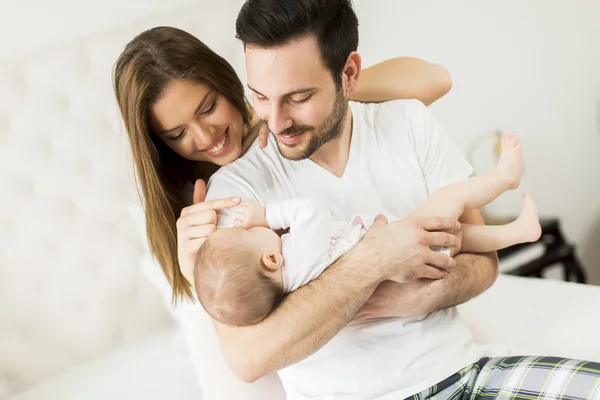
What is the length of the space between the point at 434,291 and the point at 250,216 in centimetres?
39

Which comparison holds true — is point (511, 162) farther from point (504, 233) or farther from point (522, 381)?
point (522, 381)

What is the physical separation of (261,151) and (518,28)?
0.78 metres

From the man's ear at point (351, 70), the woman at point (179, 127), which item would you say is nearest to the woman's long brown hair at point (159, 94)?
the woman at point (179, 127)

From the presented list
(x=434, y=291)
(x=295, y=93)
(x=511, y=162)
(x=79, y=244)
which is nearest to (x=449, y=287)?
(x=434, y=291)

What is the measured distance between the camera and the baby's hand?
1.10 m

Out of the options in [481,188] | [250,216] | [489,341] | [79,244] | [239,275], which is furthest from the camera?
[489,341]

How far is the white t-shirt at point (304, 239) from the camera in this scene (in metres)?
1.08

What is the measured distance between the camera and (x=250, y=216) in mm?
1105

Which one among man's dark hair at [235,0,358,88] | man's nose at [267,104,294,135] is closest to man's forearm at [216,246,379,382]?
man's nose at [267,104,294,135]

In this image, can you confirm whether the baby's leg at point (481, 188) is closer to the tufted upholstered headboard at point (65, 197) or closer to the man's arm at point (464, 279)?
the man's arm at point (464, 279)

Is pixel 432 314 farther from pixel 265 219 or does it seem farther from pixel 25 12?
pixel 25 12

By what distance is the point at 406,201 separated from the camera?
4.11 ft

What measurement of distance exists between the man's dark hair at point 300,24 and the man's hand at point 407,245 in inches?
11.6

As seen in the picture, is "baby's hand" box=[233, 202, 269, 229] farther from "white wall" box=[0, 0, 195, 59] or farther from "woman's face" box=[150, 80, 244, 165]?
"white wall" box=[0, 0, 195, 59]
